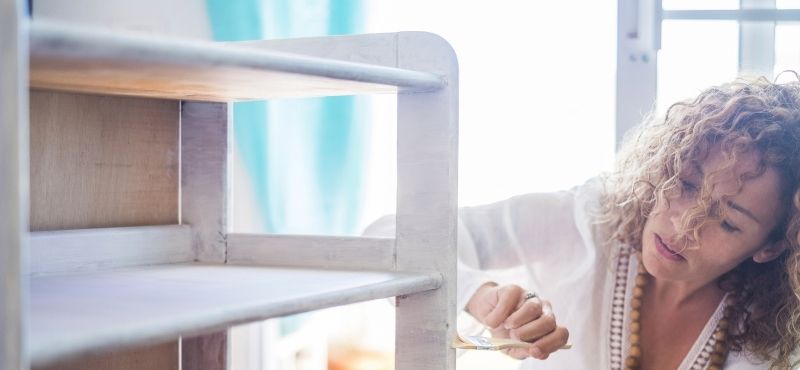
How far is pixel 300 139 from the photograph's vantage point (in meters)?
2.17

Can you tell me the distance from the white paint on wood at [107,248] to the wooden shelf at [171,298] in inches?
0.9

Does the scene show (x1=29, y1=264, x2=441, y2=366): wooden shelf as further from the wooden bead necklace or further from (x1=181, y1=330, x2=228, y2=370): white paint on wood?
the wooden bead necklace

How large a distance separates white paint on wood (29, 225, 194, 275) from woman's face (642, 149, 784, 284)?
776 mm

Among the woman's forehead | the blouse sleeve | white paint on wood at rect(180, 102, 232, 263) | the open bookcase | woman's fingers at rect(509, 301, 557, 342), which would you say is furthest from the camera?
the blouse sleeve

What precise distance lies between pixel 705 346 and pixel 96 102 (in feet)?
3.56

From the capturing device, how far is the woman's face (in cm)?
148

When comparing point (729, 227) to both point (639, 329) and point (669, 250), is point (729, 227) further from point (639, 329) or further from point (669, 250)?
point (639, 329)

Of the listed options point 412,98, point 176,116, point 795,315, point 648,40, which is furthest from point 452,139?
point 648,40

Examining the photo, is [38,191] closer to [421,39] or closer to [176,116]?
[176,116]

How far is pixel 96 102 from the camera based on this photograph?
44.1 inches

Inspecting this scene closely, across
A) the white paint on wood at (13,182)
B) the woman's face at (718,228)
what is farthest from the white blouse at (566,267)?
the white paint on wood at (13,182)

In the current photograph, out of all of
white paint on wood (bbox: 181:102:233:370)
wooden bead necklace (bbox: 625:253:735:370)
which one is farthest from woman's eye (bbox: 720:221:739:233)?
white paint on wood (bbox: 181:102:233:370)

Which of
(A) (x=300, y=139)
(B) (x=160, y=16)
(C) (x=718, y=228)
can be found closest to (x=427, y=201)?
(C) (x=718, y=228)

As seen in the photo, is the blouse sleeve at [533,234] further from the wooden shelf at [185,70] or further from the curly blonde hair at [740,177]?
the wooden shelf at [185,70]
